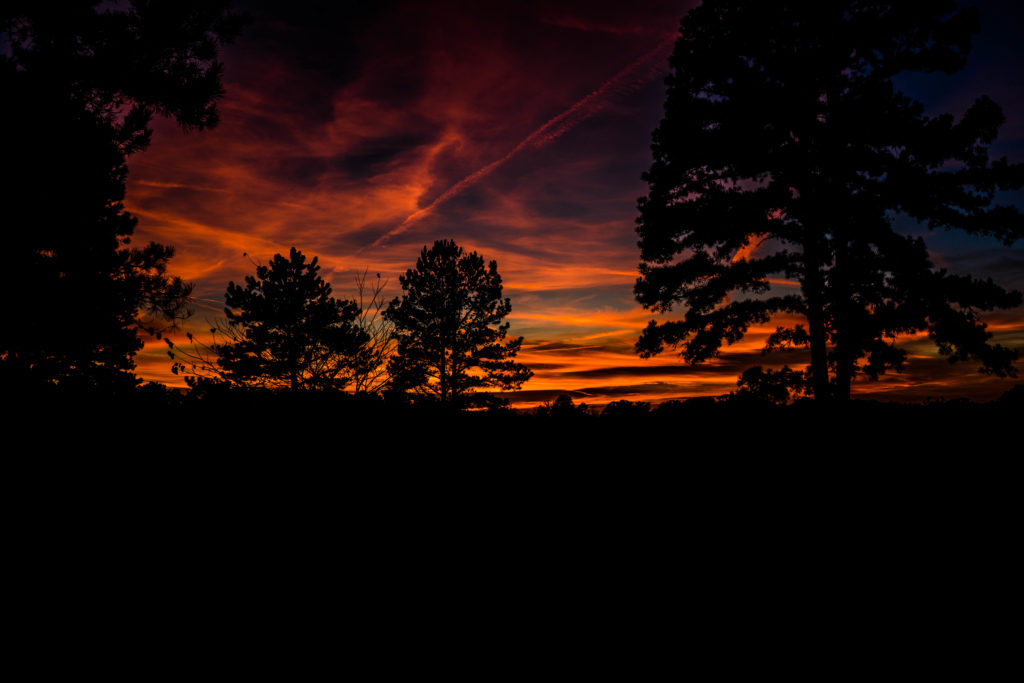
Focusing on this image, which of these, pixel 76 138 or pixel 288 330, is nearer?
pixel 76 138

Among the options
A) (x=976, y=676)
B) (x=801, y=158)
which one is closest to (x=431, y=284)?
(x=801, y=158)

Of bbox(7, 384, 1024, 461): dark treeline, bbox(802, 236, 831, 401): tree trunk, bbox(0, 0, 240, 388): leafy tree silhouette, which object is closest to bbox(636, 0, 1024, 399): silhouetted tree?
bbox(802, 236, 831, 401): tree trunk

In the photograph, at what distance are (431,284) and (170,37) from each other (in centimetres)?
1513

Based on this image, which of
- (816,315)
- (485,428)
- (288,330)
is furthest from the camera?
(288,330)

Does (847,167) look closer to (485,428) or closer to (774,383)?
(774,383)

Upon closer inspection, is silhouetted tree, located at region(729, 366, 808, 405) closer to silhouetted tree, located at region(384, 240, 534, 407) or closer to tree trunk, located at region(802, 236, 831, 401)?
tree trunk, located at region(802, 236, 831, 401)

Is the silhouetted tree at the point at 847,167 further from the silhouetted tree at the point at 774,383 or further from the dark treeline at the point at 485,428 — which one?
the dark treeline at the point at 485,428

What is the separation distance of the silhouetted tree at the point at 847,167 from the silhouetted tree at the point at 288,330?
17120 millimetres

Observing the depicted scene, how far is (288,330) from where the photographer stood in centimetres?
2406

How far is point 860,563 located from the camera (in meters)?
3.11

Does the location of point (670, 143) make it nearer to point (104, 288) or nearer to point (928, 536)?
point (928, 536)

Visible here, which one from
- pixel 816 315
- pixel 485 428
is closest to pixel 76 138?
pixel 485 428

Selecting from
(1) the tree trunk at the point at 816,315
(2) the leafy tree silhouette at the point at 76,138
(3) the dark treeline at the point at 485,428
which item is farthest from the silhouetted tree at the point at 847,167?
(2) the leafy tree silhouette at the point at 76,138

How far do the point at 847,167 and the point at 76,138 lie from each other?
16.7 meters
